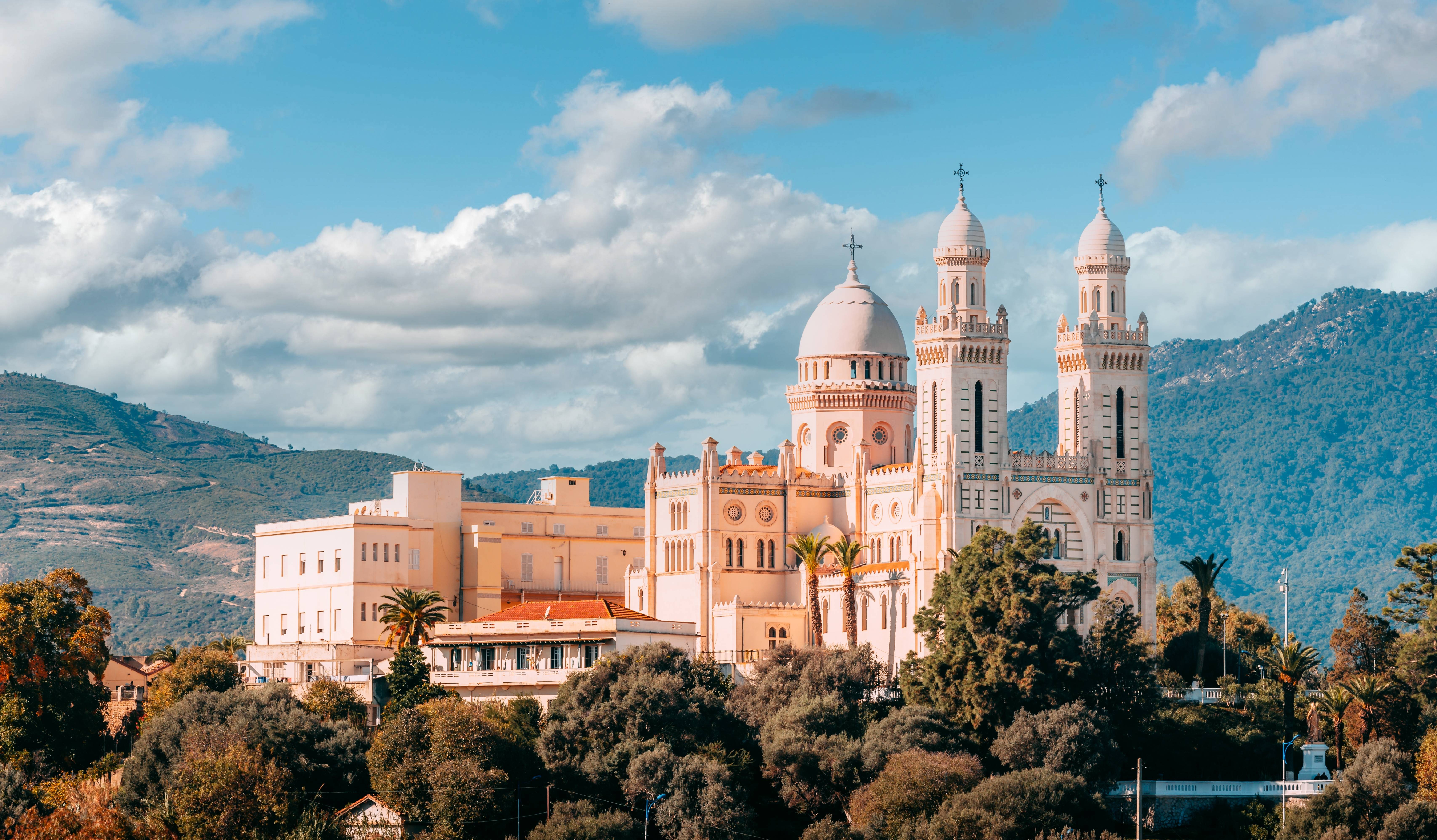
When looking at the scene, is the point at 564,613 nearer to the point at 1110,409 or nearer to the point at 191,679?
the point at 191,679

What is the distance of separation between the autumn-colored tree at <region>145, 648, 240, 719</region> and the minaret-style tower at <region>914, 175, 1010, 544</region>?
121 feet

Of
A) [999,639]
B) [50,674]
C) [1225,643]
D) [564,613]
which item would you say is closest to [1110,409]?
[1225,643]

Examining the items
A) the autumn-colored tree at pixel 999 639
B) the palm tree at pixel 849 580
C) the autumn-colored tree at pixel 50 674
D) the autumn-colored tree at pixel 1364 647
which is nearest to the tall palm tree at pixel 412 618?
the autumn-colored tree at pixel 50 674

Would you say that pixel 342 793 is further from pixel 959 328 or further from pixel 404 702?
pixel 959 328

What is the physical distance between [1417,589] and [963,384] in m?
24.9

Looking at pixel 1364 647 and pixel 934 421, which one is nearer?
pixel 1364 647

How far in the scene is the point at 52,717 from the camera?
9912 centimetres

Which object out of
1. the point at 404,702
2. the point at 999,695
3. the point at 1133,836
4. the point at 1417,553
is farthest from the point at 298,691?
the point at 1417,553

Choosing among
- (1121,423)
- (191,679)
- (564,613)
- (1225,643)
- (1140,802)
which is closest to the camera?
(1140,802)

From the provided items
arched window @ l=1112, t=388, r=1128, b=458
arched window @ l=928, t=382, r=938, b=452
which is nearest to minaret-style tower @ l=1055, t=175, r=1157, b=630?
arched window @ l=1112, t=388, r=1128, b=458

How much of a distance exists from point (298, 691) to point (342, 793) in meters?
15.5

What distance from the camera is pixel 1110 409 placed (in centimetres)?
10950

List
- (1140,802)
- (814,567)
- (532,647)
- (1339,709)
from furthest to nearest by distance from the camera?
(814,567) < (532,647) < (1339,709) < (1140,802)

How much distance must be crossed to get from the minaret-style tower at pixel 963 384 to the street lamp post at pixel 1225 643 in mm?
14293
